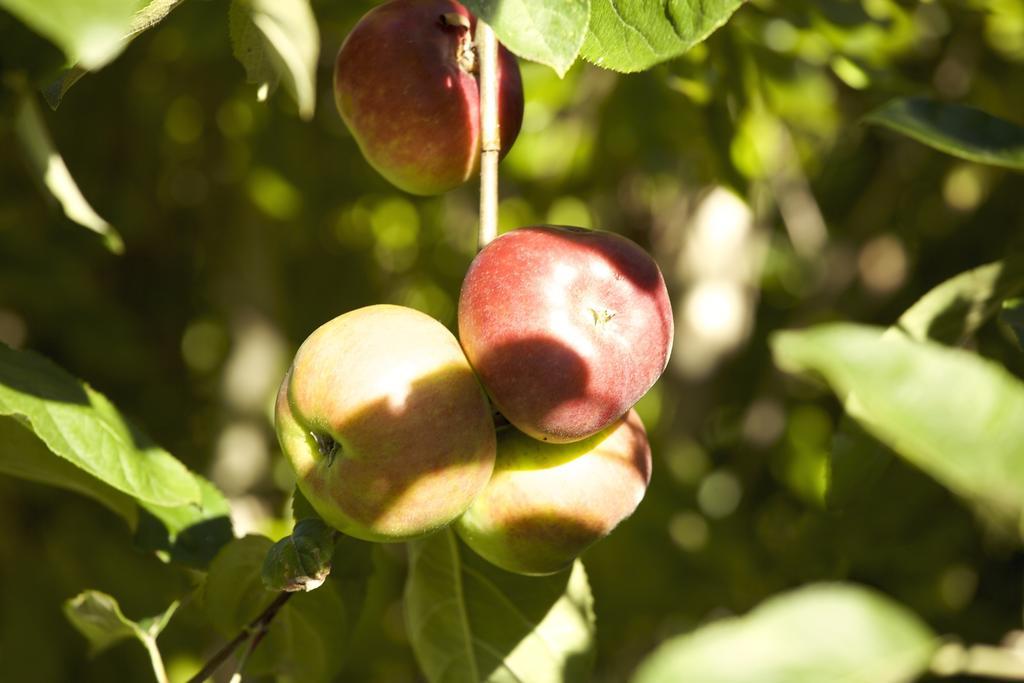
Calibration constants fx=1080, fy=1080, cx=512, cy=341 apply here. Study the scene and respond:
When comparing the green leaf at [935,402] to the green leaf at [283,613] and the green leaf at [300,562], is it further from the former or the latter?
the green leaf at [283,613]

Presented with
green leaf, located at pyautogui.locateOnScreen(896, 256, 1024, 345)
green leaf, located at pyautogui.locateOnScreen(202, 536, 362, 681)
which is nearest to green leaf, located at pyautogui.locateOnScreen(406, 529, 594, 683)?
green leaf, located at pyautogui.locateOnScreen(202, 536, 362, 681)

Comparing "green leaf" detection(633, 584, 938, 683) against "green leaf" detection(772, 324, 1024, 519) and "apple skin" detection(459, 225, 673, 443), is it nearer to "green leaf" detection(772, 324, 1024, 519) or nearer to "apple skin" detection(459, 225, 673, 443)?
"green leaf" detection(772, 324, 1024, 519)

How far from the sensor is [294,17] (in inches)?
50.8

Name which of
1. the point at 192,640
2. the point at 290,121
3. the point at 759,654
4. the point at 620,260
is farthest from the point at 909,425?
the point at 290,121

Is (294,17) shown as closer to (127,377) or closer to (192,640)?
(192,640)

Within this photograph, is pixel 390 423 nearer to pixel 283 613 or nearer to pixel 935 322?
pixel 283 613

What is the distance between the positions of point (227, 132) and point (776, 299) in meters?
1.86

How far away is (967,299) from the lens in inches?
47.3

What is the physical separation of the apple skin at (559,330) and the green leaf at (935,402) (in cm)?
37

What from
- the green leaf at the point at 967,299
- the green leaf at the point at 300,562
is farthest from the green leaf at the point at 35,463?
the green leaf at the point at 967,299

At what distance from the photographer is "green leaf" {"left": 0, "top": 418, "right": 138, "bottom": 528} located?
115 centimetres

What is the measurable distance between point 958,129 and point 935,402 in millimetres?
719

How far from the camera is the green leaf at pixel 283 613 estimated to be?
1228mm

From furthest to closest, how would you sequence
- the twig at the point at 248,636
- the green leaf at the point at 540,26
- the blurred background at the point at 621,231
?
the blurred background at the point at 621,231, the twig at the point at 248,636, the green leaf at the point at 540,26
